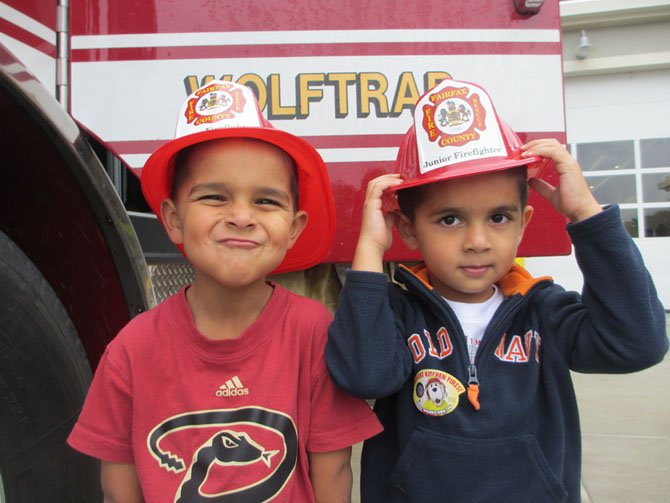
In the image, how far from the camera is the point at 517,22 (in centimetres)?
199

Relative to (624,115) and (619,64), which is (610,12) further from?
(624,115)

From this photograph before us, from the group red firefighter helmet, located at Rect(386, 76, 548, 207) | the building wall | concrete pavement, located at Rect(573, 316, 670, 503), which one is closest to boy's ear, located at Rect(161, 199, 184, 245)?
red firefighter helmet, located at Rect(386, 76, 548, 207)

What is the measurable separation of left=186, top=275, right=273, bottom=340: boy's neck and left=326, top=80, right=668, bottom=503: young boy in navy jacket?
0.20 metres

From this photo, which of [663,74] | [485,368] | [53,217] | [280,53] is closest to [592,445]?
[485,368]

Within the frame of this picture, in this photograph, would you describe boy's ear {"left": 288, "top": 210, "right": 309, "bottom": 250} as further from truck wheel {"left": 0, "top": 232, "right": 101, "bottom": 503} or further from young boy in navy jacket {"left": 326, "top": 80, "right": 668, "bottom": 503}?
truck wheel {"left": 0, "top": 232, "right": 101, "bottom": 503}

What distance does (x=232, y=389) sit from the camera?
1084mm

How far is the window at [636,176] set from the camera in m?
6.64

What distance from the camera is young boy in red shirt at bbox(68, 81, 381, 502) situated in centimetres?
106

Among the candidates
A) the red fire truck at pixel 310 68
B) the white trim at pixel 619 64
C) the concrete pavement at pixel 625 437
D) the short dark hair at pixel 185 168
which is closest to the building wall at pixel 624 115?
the white trim at pixel 619 64

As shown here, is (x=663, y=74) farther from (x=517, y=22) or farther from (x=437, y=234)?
(x=437, y=234)

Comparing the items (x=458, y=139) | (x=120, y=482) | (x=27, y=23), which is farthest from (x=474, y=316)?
(x=27, y=23)

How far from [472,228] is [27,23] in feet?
4.94

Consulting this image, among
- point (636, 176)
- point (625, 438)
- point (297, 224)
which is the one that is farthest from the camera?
point (636, 176)

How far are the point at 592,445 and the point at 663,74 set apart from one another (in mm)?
5455
